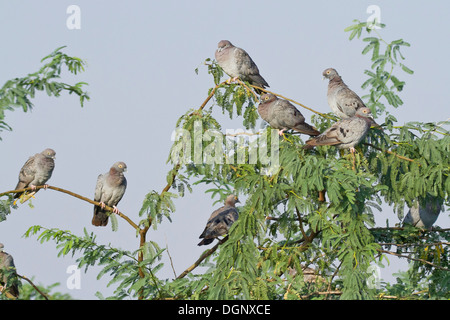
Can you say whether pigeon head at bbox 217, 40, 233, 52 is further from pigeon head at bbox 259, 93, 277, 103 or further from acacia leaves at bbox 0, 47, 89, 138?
acacia leaves at bbox 0, 47, 89, 138

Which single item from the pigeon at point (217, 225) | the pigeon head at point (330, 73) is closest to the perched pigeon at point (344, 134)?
the pigeon at point (217, 225)

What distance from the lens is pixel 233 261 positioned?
865cm

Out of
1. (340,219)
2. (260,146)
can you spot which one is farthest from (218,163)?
(340,219)

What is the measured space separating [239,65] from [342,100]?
2.01 meters

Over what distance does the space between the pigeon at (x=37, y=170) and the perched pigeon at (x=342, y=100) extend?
4880 millimetres

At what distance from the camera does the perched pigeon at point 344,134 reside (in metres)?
10.1

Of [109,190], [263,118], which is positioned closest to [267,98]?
[263,118]

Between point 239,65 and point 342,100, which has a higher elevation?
point 239,65

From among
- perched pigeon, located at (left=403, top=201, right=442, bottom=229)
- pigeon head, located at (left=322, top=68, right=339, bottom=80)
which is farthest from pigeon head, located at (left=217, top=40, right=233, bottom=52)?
perched pigeon, located at (left=403, top=201, right=442, bottom=229)

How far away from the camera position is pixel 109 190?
41.2 ft

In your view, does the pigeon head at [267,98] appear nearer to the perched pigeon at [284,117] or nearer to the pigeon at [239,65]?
the perched pigeon at [284,117]

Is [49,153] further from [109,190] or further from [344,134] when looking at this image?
[344,134]

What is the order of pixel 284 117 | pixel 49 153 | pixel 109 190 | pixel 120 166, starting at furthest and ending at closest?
pixel 49 153 < pixel 120 166 < pixel 109 190 < pixel 284 117

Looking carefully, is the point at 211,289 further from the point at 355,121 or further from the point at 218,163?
the point at 355,121
